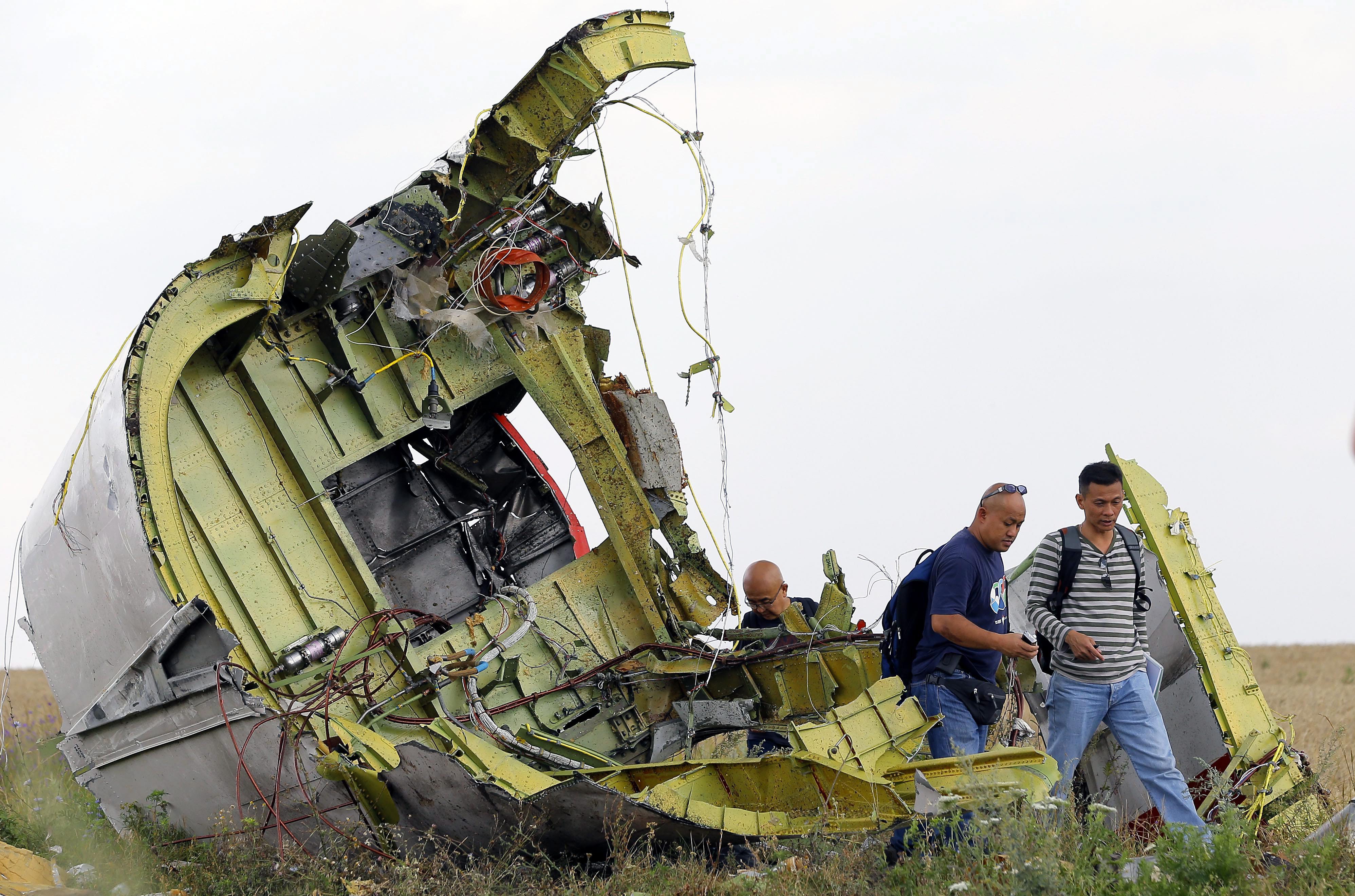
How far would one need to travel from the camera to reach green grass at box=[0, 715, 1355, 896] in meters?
4.13

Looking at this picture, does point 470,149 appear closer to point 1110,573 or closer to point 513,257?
point 513,257

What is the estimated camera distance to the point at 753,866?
199 inches

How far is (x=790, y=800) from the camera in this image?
5.24 metres

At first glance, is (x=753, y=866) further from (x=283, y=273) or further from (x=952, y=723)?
(x=283, y=273)

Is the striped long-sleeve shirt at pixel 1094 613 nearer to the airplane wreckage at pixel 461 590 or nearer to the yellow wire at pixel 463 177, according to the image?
the airplane wreckage at pixel 461 590

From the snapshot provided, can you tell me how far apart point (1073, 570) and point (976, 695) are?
69 centimetres

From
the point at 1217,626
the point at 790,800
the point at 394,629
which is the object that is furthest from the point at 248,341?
the point at 1217,626

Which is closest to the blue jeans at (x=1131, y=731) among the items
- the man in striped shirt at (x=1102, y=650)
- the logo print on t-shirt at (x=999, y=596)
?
the man in striped shirt at (x=1102, y=650)

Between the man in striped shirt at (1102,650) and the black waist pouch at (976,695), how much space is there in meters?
0.27

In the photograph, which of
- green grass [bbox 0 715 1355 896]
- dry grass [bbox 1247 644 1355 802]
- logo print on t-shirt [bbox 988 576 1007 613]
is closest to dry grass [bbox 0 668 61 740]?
green grass [bbox 0 715 1355 896]

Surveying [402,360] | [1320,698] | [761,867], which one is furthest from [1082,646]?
[1320,698]

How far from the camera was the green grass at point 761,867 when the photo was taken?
4129 mm

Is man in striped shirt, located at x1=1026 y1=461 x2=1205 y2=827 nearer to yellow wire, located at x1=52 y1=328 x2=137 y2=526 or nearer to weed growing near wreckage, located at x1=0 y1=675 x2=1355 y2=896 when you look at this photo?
weed growing near wreckage, located at x1=0 y1=675 x2=1355 y2=896

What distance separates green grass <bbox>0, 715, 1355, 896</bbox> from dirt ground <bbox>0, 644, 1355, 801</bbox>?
1337 millimetres
